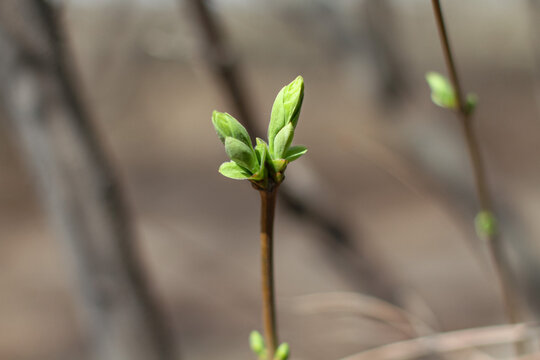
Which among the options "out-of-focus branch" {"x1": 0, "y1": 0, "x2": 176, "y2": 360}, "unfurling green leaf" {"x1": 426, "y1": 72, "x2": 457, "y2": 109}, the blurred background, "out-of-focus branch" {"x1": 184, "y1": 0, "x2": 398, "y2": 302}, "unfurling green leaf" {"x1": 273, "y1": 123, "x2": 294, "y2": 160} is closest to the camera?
"unfurling green leaf" {"x1": 273, "y1": 123, "x2": 294, "y2": 160}

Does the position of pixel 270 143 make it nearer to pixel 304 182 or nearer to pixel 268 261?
pixel 268 261

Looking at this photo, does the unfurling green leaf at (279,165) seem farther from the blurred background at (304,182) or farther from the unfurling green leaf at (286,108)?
the blurred background at (304,182)

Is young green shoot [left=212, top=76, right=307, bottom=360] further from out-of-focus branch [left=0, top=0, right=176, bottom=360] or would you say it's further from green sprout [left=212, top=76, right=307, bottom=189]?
out-of-focus branch [left=0, top=0, right=176, bottom=360]

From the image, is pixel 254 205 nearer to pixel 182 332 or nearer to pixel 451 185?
pixel 182 332

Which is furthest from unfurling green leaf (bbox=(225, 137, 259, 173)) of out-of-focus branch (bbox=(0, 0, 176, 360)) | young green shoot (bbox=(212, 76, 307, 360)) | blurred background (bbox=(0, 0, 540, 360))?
out-of-focus branch (bbox=(0, 0, 176, 360))

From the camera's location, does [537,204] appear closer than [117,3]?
No

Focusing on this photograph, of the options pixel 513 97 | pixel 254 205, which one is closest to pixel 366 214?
pixel 254 205

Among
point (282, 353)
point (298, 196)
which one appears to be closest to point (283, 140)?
point (282, 353)
